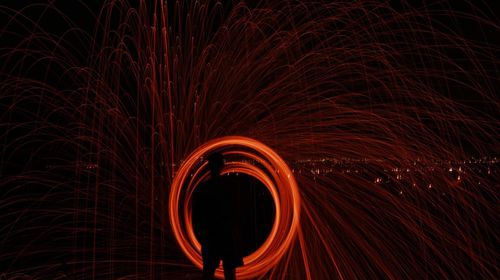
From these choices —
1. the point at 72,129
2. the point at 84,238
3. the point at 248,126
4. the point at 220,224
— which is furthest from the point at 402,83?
the point at 84,238

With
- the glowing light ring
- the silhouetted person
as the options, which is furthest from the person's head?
the glowing light ring

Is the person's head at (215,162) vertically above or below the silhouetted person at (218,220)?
above

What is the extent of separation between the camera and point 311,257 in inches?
326

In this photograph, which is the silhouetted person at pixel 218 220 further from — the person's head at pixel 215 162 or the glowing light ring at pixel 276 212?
the glowing light ring at pixel 276 212

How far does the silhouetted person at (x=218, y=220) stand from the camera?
5.35 meters

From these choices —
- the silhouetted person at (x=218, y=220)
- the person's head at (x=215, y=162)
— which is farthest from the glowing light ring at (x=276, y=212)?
the person's head at (x=215, y=162)

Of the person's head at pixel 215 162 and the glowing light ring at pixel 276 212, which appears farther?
the glowing light ring at pixel 276 212

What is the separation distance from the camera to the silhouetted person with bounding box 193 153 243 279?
5352mm

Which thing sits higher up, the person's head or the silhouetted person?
the person's head

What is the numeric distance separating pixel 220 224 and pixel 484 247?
21.1 ft

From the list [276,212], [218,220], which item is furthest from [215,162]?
[276,212]

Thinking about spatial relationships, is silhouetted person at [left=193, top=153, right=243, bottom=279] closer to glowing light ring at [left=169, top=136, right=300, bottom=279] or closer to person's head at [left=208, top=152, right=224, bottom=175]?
person's head at [left=208, top=152, right=224, bottom=175]

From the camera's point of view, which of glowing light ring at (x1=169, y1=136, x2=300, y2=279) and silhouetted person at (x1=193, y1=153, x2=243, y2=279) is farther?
glowing light ring at (x1=169, y1=136, x2=300, y2=279)

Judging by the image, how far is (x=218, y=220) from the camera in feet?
17.7
